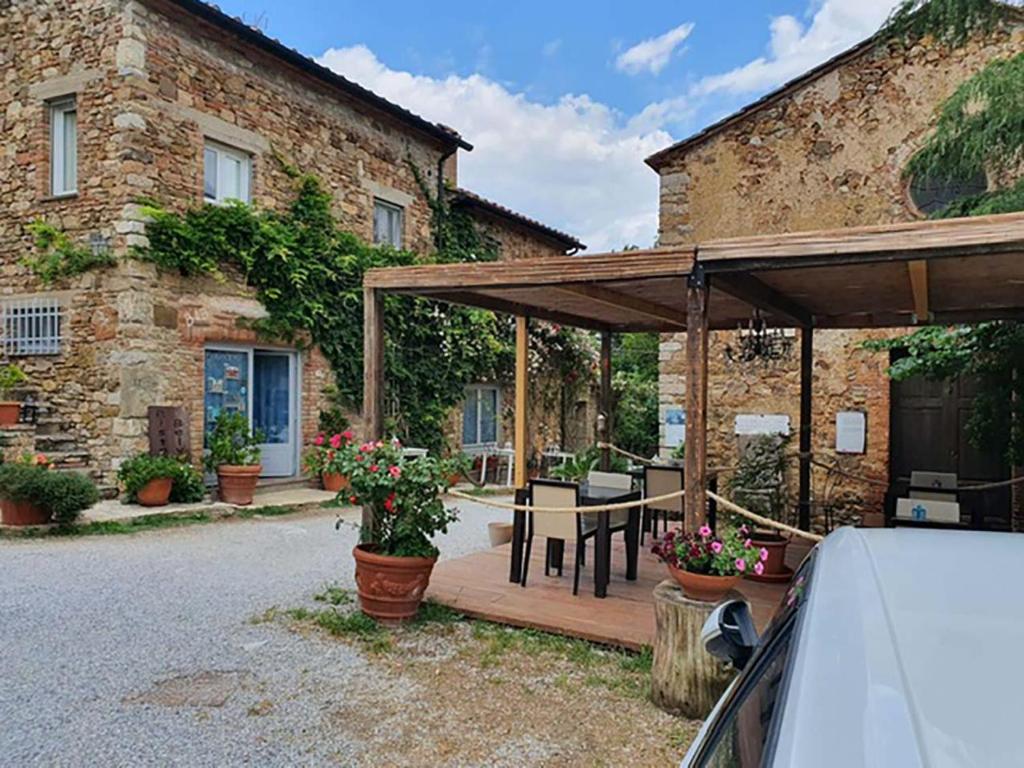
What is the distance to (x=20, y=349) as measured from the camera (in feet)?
31.5

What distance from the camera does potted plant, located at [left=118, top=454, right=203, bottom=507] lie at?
28.2ft

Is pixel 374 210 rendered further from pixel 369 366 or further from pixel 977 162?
pixel 977 162

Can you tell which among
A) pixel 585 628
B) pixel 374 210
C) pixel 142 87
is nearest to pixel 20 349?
pixel 142 87

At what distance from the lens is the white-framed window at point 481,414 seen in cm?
1392

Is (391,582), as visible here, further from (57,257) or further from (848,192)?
(57,257)

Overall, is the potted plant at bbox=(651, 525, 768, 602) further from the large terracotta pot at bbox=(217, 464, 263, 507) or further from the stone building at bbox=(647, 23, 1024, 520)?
the large terracotta pot at bbox=(217, 464, 263, 507)

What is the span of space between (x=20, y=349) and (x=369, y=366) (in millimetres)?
7053

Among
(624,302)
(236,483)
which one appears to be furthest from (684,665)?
(236,483)

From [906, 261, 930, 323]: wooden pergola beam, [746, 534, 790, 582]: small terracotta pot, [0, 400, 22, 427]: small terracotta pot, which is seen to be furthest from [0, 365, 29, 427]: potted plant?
[906, 261, 930, 323]: wooden pergola beam

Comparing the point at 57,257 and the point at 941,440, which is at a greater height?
the point at 57,257

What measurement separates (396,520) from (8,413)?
285 inches

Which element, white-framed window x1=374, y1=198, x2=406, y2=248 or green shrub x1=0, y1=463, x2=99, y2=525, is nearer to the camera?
green shrub x1=0, y1=463, x2=99, y2=525

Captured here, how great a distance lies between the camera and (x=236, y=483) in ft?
30.9

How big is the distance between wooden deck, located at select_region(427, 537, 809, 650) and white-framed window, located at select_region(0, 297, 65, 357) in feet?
21.5
